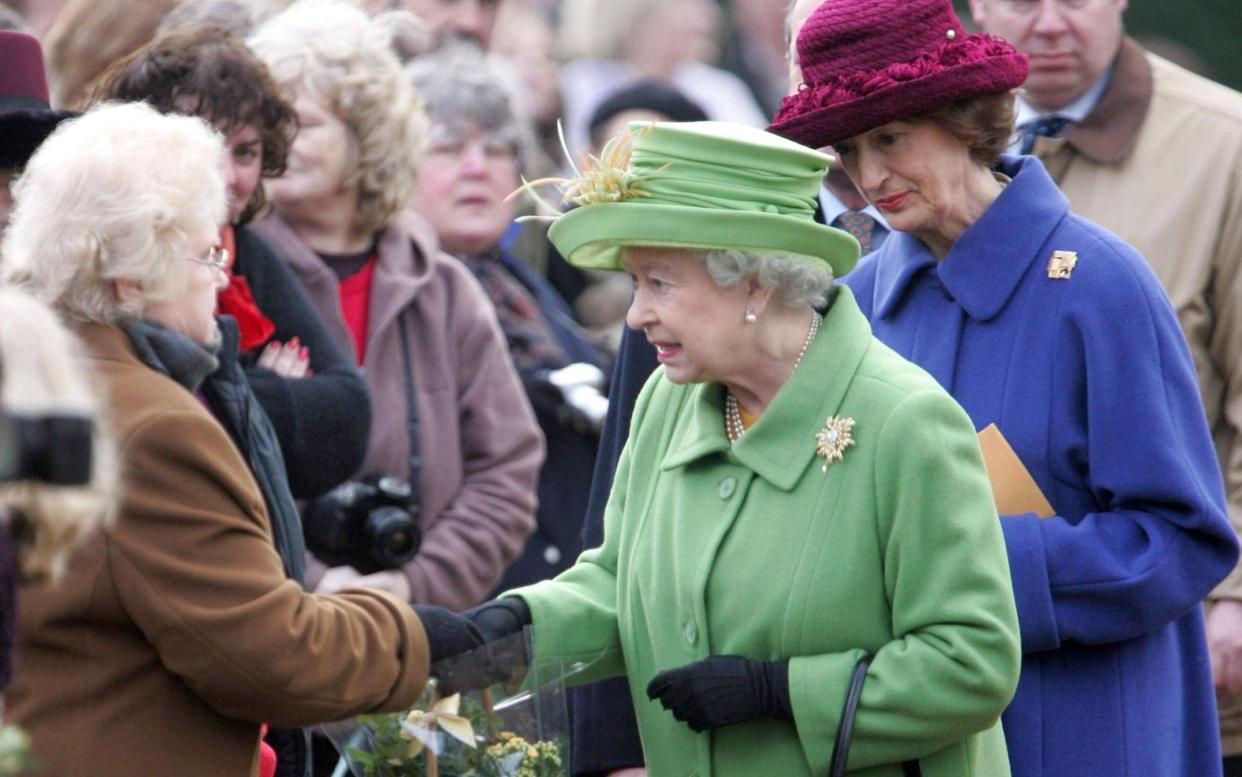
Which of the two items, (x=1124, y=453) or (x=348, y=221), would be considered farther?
(x=348, y=221)

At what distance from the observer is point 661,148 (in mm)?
3375

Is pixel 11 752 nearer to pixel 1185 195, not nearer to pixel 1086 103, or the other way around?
pixel 1185 195

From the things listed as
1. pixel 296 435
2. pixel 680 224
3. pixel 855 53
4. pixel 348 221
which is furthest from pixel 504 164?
pixel 680 224

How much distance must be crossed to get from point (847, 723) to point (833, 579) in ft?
0.76

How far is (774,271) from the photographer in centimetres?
339

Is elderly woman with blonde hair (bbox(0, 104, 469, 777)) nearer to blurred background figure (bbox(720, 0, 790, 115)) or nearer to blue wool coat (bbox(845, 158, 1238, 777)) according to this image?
blue wool coat (bbox(845, 158, 1238, 777))

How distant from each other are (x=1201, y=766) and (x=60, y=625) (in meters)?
2.11

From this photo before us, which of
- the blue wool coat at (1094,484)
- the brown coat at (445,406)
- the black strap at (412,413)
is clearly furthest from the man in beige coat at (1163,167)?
the black strap at (412,413)

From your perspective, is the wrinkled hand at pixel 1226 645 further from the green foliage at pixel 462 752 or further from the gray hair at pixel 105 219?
the gray hair at pixel 105 219

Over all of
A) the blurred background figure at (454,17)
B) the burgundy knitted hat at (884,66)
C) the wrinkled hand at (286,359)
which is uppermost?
the burgundy knitted hat at (884,66)

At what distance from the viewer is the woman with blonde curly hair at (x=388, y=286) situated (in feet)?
17.3

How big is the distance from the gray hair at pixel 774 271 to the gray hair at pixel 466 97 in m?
2.96

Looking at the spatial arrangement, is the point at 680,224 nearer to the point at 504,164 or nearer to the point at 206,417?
the point at 206,417

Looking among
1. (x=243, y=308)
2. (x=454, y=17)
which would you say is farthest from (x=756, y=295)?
(x=454, y=17)
